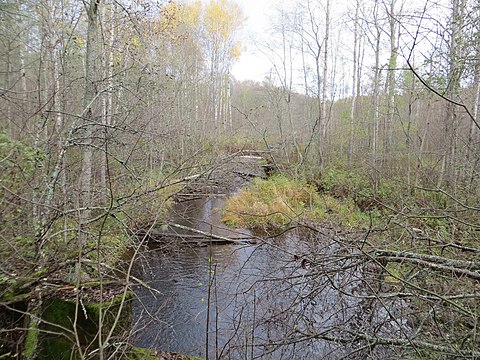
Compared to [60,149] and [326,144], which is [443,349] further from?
[326,144]

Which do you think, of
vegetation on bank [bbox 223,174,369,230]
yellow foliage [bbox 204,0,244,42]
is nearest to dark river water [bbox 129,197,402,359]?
vegetation on bank [bbox 223,174,369,230]

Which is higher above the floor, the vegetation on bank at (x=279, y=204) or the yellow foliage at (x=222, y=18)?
the yellow foliage at (x=222, y=18)

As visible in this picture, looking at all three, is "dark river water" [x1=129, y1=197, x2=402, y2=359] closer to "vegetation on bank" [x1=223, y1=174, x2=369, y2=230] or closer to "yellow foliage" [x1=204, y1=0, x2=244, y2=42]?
"vegetation on bank" [x1=223, y1=174, x2=369, y2=230]

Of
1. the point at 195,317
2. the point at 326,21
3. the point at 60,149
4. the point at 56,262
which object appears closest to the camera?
the point at 56,262

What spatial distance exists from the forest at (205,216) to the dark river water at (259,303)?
1.7 inches

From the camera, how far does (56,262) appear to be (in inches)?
105

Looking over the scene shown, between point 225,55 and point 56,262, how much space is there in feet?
71.3

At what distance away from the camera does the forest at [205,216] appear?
2549 millimetres

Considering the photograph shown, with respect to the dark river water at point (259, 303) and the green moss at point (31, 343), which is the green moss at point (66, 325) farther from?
the dark river water at point (259, 303)

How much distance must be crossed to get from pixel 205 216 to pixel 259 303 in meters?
6.83

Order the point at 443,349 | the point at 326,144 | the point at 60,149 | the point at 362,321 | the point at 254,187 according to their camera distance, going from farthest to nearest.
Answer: the point at 326,144 → the point at 254,187 → the point at 60,149 → the point at 362,321 → the point at 443,349

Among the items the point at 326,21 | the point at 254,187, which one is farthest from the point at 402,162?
the point at 326,21

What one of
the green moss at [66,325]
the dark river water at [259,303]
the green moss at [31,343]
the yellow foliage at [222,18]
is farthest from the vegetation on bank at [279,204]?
the yellow foliage at [222,18]

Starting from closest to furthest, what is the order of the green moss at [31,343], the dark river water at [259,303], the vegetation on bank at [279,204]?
the green moss at [31,343]
the dark river water at [259,303]
the vegetation on bank at [279,204]
